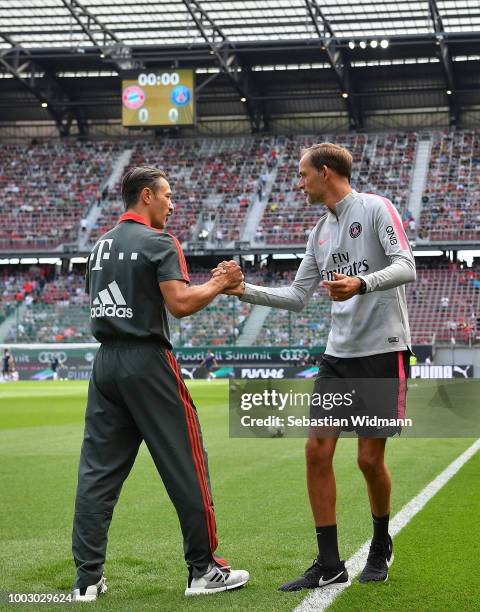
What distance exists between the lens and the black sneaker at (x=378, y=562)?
18.0 feet

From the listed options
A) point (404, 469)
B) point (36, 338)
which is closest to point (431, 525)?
point (404, 469)

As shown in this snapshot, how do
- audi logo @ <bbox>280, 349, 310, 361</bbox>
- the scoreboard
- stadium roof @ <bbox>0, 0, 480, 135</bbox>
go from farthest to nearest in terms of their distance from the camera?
the scoreboard, stadium roof @ <bbox>0, 0, 480, 135</bbox>, audi logo @ <bbox>280, 349, 310, 361</bbox>

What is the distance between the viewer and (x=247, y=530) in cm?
734

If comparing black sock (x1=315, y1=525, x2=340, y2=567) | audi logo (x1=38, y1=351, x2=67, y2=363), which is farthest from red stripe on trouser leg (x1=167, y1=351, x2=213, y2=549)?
audi logo (x1=38, y1=351, x2=67, y2=363)

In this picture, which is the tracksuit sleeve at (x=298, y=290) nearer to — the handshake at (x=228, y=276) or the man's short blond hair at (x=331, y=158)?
the handshake at (x=228, y=276)

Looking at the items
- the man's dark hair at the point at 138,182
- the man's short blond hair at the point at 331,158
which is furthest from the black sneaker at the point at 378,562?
the man's dark hair at the point at 138,182

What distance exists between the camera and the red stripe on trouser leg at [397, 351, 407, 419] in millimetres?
5160

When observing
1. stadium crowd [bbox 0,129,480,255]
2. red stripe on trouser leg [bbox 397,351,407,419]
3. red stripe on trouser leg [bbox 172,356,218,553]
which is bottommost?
red stripe on trouser leg [bbox 172,356,218,553]

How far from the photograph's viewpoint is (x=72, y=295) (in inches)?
2090

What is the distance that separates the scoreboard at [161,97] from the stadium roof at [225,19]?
1.89m

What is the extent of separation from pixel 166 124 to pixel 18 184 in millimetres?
13296

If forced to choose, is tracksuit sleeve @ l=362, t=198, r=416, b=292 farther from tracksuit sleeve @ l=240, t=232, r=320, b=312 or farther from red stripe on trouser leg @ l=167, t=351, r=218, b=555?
red stripe on trouser leg @ l=167, t=351, r=218, b=555

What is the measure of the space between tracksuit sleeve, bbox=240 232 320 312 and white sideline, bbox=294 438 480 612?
1.60 meters

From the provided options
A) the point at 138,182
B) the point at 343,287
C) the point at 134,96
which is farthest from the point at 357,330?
the point at 134,96
